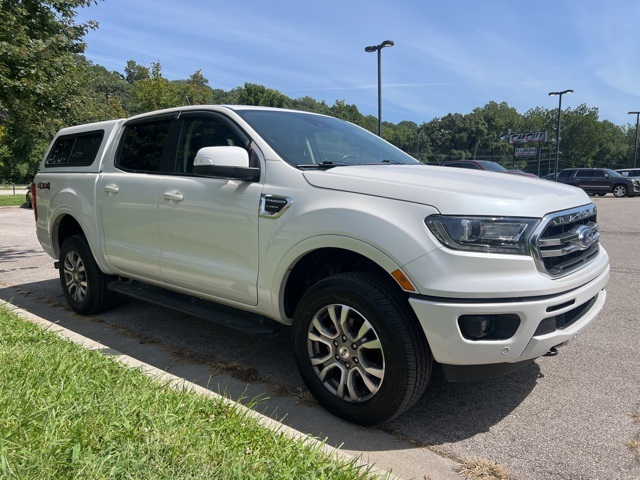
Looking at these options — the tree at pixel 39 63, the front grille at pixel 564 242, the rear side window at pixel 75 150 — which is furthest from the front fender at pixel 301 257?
the tree at pixel 39 63

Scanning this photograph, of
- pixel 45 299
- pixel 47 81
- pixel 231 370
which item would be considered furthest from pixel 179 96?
pixel 231 370

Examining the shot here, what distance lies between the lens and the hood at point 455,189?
2559 mm

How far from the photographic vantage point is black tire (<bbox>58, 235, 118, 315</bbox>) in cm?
488

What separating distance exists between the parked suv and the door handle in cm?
3077

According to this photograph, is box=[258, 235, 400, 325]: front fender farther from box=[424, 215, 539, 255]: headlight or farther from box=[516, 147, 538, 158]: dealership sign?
box=[516, 147, 538, 158]: dealership sign

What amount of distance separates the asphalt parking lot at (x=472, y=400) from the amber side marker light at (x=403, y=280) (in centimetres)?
87

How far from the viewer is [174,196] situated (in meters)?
3.79

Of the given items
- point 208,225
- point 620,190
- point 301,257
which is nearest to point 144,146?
point 208,225

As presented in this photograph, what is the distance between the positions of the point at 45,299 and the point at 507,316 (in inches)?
208

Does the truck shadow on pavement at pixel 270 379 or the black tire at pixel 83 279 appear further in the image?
the black tire at pixel 83 279

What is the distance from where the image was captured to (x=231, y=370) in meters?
3.71

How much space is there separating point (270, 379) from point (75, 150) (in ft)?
11.1

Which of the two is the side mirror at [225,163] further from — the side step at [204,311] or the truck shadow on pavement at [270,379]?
the truck shadow on pavement at [270,379]

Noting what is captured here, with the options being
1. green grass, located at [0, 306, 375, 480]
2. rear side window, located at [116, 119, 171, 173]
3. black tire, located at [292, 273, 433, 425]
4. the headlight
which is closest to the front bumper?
black tire, located at [292, 273, 433, 425]
